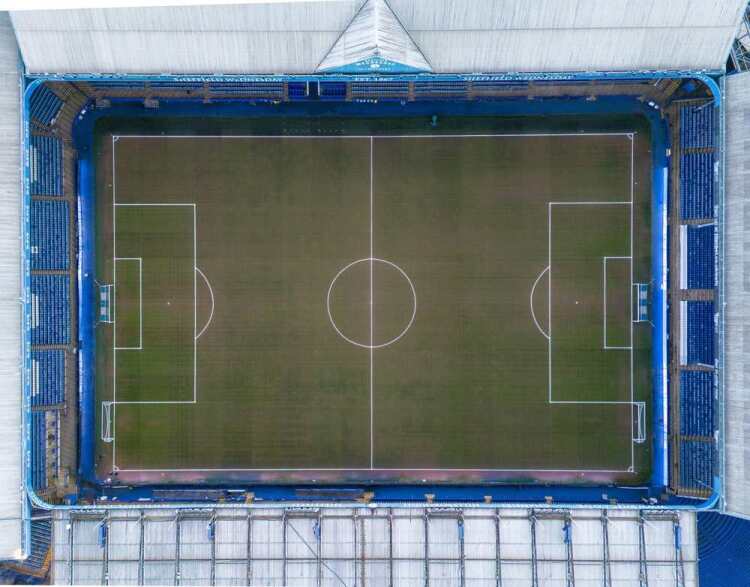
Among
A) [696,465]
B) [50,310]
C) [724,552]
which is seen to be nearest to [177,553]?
[50,310]

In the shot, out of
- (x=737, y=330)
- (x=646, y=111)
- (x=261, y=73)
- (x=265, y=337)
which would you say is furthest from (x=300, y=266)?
(x=737, y=330)

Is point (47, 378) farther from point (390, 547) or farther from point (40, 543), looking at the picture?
point (390, 547)

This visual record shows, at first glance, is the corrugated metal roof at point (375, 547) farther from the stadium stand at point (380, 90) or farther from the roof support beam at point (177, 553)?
the stadium stand at point (380, 90)

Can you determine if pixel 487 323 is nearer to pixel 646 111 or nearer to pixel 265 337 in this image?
pixel 265 337

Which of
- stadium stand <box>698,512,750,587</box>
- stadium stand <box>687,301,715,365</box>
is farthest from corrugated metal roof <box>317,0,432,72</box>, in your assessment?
stadium stand <box>698,512,750,587</box>

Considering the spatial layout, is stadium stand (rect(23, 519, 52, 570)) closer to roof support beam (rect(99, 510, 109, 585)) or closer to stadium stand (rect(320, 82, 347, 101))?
roof support beam (rect(99, 510, 109, 585))

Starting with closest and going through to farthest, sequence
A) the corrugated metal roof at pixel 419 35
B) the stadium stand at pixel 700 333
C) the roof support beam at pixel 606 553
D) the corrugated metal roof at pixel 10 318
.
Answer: the corrugated metal roof at pixel 419 35 < the corrugated metal roof at pixel 10 318 < the roof support beam at pixel 606 553 < the stadium stand at pixel 700 333

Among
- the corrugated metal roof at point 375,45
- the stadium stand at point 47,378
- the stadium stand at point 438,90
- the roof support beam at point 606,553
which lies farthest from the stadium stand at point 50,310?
the roof support beam at point 606,553
